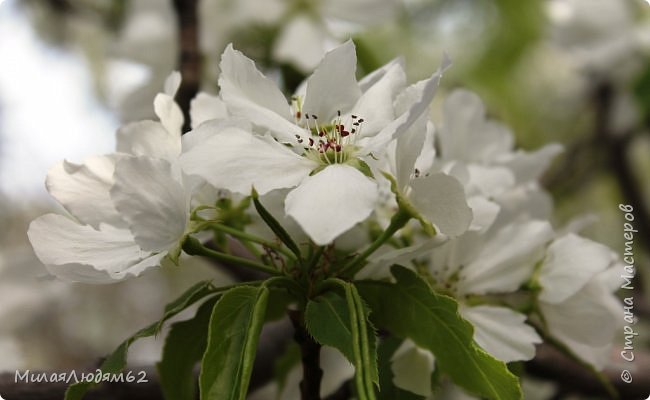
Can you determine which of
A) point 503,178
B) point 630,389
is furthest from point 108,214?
point 630,389

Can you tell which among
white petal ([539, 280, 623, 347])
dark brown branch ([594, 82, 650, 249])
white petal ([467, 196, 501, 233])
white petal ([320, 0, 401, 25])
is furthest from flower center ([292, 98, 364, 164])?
dark brown branch ([594, 82, 650, 249])

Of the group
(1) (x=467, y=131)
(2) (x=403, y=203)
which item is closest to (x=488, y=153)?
(1) (x=467, y=131)

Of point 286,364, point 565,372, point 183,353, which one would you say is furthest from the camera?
point 565,372

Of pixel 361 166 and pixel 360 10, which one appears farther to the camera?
pixel 360 10

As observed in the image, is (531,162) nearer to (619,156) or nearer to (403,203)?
(403,203)

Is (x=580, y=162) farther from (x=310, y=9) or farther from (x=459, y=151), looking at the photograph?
(x=459, y=151)

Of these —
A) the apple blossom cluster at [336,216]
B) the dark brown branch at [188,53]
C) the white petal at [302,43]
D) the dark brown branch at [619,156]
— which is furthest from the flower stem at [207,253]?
the dark brown branch at [619,156]
